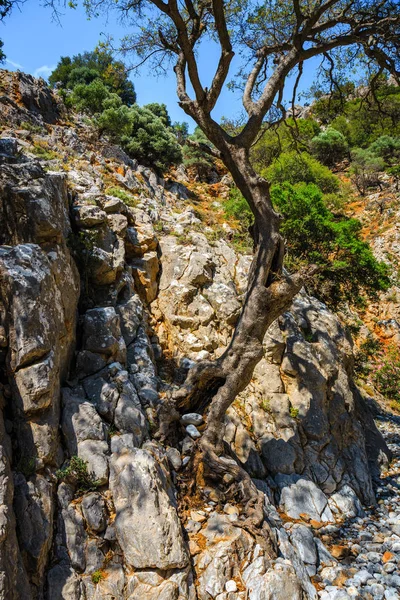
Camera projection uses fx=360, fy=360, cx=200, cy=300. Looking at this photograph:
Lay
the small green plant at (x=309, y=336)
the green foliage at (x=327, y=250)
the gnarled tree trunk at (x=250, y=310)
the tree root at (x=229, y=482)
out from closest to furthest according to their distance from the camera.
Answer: the tree root at (x=229, y=482), the gnarled tree trunk at (x=250, y=310), the small green plant at (x=309, y=336), the green foliage at (x=327, y=250)

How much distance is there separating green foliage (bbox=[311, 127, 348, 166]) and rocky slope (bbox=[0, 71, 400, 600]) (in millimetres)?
32568

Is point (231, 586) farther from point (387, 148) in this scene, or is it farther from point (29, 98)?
point (387, 148)

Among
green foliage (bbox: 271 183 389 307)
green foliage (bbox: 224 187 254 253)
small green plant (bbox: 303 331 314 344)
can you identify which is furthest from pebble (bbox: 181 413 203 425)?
green foliage (bbox: 224 187 254 253)

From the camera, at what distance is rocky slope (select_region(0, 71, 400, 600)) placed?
414 centimetres

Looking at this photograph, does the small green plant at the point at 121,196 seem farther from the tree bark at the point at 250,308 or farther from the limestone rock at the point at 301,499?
the limestone rock at the point at 301,499

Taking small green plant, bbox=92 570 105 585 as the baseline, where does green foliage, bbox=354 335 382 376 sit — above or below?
above

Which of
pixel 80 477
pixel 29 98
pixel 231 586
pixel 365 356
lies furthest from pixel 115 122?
pixel 231 586

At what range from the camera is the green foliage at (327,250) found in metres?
13.0

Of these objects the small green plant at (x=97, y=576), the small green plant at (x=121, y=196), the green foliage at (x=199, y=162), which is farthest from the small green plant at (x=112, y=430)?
the green foliage at (x=199, y=162)

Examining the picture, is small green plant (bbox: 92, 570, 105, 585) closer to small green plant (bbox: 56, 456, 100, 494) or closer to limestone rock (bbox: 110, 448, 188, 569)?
limestone rock (bbox: 110, 448, 188, 569)

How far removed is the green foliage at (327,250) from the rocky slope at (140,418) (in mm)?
2974

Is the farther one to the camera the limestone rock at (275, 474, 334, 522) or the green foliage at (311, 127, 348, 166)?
the green foliage at (311, 127, 348, 166)

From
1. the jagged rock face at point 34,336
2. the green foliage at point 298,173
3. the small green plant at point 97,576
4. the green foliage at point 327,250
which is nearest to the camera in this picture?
the jagged rock face at point 34,336

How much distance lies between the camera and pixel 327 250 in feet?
44.5
